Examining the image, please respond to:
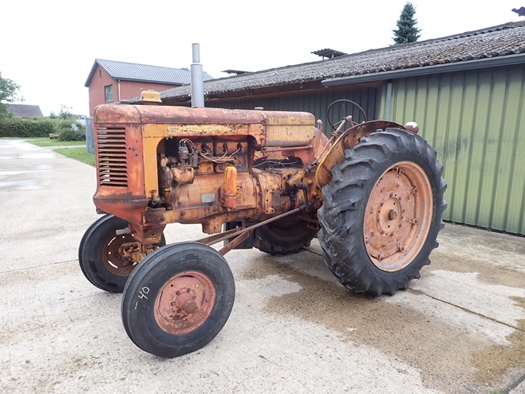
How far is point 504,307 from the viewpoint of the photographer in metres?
3.06

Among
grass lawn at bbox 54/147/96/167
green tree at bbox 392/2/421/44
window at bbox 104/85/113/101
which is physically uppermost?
green tree at bbox 392/2/421/44

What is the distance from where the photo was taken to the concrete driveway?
2.17m

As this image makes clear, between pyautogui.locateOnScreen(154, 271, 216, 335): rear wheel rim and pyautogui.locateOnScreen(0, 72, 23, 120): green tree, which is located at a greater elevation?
pyautogui.locateOnScreen(0, 72, 23, 120): green tree

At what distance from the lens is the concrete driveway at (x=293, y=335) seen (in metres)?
2.17

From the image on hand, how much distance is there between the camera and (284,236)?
416 centimetres

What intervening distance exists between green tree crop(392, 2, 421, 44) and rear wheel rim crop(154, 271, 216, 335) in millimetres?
29063

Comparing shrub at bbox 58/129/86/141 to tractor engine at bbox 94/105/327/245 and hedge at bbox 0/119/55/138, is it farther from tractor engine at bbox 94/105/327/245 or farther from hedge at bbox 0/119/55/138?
tractor engine at bbox 94/105/327/245

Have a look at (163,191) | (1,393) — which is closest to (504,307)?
(163,191)

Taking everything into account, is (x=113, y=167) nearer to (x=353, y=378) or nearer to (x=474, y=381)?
(x=353, y=378)

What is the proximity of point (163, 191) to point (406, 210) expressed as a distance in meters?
2.04

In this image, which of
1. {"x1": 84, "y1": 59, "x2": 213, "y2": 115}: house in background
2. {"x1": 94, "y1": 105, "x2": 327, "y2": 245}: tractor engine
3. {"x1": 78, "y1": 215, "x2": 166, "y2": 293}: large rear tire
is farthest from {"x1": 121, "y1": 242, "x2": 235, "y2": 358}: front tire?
{"x1": 84, "y1": 59, "x2": 213, "y2": 115}: house in background

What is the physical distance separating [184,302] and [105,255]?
1187 mm

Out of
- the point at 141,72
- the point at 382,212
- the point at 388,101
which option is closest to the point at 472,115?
the point at 388,101

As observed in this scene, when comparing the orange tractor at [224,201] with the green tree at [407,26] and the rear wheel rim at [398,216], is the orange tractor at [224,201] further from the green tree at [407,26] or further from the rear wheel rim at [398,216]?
the green tree at [407,26]
